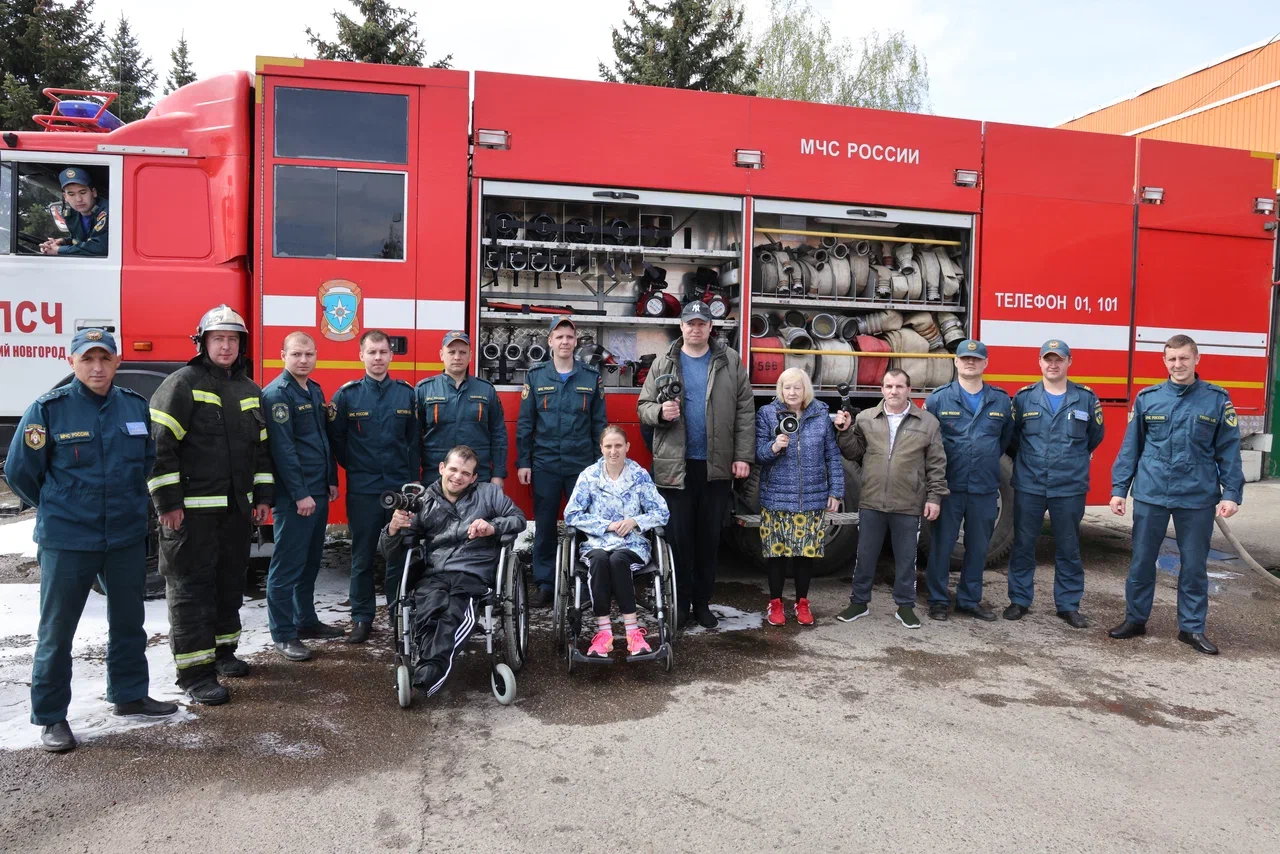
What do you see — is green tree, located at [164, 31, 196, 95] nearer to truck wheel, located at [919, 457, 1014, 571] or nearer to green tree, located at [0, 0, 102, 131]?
green tree, located at [0, 0, 102, 131]

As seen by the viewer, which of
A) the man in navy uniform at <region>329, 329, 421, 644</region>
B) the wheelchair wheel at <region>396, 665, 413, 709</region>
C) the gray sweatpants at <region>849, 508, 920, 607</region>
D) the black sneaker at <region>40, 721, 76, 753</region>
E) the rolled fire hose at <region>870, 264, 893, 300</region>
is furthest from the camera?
the rolled fire hose at <region>870, 264, 893, 300</region>

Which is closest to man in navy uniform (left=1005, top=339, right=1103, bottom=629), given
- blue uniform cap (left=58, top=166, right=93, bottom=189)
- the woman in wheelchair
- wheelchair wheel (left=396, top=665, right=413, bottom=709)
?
the woman in wheelchair

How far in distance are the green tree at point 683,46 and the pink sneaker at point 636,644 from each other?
58.5 feet

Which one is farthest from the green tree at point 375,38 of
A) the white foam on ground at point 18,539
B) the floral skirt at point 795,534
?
the floral skirt at point 795,534

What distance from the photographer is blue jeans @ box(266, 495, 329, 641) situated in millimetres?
4254

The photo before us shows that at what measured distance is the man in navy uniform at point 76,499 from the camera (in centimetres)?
319

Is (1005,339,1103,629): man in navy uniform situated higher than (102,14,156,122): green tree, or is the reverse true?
(102,14,156,122): green tree

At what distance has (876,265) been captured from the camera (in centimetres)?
620

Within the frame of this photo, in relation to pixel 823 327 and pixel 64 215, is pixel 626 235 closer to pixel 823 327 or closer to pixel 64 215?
pixel 823 327

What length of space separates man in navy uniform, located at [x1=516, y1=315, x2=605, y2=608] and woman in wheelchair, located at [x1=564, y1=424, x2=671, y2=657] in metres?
0.55

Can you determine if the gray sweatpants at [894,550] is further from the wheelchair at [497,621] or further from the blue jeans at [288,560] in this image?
the blue jeans at [288,560]

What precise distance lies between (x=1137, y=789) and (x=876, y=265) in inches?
159

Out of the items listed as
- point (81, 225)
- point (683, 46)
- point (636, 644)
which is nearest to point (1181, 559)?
point (636, 644)

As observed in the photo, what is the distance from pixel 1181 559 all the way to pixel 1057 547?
648mm
